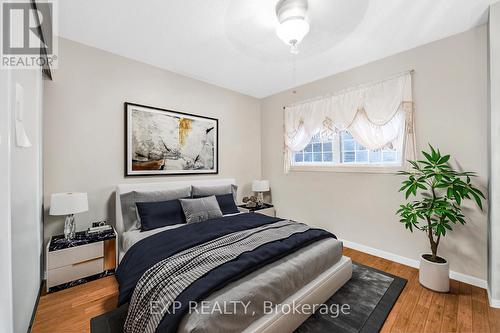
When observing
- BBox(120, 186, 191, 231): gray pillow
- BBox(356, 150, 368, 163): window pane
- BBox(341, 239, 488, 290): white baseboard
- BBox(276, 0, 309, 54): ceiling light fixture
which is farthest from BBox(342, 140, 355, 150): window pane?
BBox(120, 186, 191, 231): gray pillow

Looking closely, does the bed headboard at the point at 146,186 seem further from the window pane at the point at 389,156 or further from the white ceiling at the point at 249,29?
the window pane at the point at 389,156

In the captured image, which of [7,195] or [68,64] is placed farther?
[68,64]

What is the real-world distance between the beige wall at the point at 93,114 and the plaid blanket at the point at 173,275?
1662 mm

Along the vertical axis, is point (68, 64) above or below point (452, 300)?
above

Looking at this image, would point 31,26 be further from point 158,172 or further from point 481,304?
point 481,304

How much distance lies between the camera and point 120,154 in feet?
9.27

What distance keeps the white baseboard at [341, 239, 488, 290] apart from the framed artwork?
8.27 ft

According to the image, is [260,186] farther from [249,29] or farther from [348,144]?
[249,29]

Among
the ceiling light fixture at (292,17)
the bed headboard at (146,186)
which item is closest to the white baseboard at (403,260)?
the bed headboard at (146,186)

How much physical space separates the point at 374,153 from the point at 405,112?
24.7 inches

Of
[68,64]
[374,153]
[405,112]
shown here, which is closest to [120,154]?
[68,64]

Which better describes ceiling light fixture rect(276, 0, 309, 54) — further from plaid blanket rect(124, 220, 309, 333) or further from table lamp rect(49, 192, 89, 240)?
table lamp rect(49, 192, 89, 240)

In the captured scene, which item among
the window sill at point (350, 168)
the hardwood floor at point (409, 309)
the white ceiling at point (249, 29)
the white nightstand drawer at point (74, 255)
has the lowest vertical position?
the hardwood floor at point (409, 309)

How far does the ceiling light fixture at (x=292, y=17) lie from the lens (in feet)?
5.78
